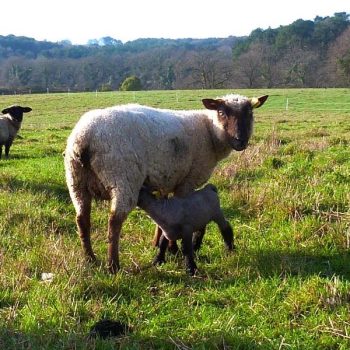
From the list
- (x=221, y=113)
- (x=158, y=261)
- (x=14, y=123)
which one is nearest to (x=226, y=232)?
(x=158, y=261)

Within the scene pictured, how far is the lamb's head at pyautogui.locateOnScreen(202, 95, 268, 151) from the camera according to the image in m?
6.89

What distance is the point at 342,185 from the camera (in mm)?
8578

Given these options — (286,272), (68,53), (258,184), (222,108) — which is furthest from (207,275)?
(68,53)

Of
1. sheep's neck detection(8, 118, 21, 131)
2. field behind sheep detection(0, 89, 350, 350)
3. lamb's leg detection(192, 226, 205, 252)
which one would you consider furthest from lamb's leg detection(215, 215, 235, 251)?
sheep's neck detection(8, 118, 21, 131)

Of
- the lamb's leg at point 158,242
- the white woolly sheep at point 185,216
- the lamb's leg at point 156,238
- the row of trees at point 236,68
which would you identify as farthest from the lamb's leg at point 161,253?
the row of trees at point 236,68

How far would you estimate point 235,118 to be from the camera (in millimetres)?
6984

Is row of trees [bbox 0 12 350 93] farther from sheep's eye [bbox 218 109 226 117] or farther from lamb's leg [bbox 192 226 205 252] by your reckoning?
lamb's leg [bbox 192 226 205 252]

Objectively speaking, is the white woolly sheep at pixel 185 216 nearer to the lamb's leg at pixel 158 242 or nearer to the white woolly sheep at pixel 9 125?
the lamb's leg at pixel 158 242

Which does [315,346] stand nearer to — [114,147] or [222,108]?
[114,147]

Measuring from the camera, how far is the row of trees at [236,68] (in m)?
81.6

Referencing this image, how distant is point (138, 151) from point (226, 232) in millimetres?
1436

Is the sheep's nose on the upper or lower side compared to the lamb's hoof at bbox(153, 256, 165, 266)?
upper

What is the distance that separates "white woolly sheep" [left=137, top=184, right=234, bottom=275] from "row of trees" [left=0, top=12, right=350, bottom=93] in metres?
71.1

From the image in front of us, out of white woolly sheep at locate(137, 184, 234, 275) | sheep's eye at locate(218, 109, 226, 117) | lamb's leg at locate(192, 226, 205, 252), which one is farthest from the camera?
sheep's eye at locate(218, 109, 226, 117)
